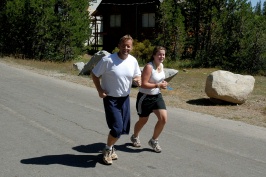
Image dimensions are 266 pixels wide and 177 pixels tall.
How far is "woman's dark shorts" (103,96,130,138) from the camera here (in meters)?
5.00

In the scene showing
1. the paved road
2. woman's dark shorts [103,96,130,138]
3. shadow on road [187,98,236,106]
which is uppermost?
woman's dark shorts [103,96,130,138]

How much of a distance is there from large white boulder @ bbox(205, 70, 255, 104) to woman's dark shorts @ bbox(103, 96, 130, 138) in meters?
5.90

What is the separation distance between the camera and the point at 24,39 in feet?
86.9

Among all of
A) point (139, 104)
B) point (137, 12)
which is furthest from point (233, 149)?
point (137, 12)

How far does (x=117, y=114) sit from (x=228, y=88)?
6.23m

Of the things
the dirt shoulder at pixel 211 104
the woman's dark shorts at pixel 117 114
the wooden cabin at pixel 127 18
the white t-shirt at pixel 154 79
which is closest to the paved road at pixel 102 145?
the woman's dark shorts at pixel 117 114

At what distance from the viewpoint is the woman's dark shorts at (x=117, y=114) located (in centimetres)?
500

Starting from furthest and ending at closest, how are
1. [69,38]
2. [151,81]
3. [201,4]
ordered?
[201,4], [69,38], [151,81]

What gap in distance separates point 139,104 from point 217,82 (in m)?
5.53

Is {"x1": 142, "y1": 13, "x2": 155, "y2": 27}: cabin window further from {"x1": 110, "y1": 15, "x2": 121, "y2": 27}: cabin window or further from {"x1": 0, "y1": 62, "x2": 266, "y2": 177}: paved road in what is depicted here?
{"x1": 0, "y1": 62, "x2": 266, "y2": 177}: paved road

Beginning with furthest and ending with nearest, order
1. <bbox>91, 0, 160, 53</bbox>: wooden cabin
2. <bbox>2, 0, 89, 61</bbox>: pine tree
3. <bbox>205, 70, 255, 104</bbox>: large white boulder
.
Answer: <bbox>91, 0, 160, 53</bbox>: wooden cabin < <bbox>2, 0, 89, 61</bbox>: pine tree < <bbox>205, 70, 255, 104</bbox>: large white boulder

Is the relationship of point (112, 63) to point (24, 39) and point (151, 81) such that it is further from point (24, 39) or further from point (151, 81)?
point (24, 39)

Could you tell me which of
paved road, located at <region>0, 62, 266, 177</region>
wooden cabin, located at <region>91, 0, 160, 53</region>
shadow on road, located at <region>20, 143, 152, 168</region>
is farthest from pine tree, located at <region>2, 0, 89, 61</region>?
shadow on road, located at <region>20, 143, 152, 168</region>

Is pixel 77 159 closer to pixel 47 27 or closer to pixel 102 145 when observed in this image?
pixel 102 145
